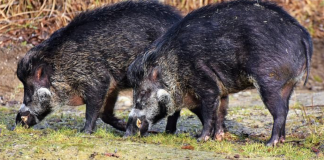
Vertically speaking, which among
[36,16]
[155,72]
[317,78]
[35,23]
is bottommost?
[317,78]

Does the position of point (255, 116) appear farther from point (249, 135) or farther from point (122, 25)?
point (122, 25)

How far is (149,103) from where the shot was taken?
7.54 metres

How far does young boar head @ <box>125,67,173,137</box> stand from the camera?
7504 mm

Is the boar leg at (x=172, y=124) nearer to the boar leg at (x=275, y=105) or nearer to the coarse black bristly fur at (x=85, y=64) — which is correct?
the coarse black bristly fur at (x=85, y=64)

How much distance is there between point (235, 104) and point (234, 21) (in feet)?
13.9

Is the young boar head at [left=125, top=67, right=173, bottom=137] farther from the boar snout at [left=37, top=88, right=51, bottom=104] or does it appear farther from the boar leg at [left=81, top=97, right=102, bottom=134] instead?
the boar snout at [left=37, top=88, right=51, bottom=104]

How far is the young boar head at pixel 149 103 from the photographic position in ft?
24.6

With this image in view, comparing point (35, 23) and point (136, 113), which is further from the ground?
point (136, 113)

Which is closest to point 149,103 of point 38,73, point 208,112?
point 208,112

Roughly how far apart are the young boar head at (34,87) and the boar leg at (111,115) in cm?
75

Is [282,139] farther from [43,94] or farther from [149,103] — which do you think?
[43,94]

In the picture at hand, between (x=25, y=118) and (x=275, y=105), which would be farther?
(x=25, y=118)

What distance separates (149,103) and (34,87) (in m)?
1.54

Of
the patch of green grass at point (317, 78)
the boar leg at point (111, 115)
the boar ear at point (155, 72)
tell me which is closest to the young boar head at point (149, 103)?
the boar ear at point (155, 72)
